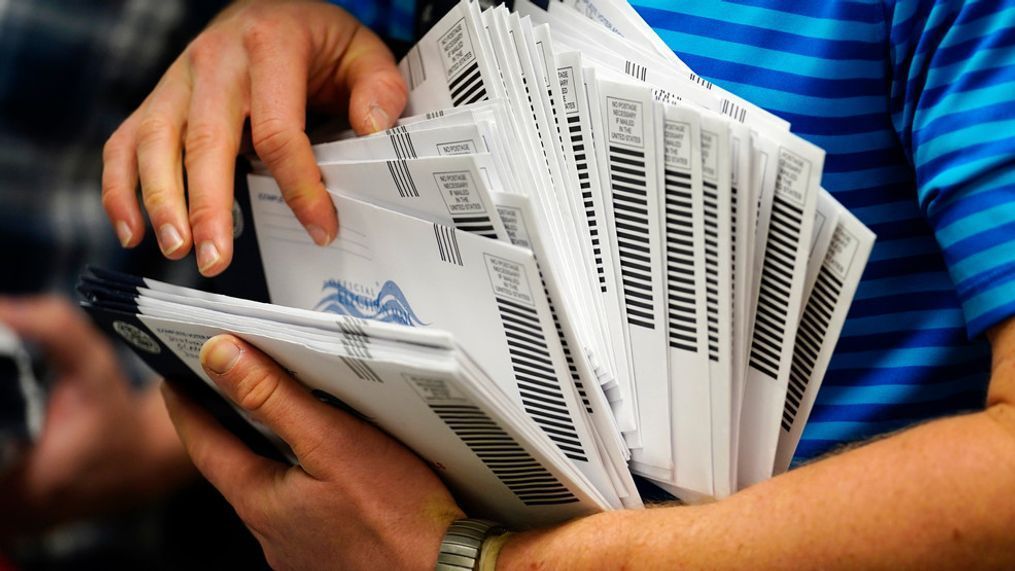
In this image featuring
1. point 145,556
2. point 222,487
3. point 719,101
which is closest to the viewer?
point 719,101

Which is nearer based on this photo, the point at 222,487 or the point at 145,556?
the point at 222,487

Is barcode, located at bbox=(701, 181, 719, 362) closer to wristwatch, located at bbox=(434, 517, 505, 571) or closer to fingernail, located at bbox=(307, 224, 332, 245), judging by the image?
wristwatch, located at bbox=(434, 517, 505, 571)

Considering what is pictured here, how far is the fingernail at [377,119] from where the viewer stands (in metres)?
0.96

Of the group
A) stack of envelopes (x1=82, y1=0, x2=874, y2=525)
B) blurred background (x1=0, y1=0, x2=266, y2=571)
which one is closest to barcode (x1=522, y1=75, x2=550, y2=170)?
stack of envelopes (x1=82, y1=0, x2=874, y2=525)

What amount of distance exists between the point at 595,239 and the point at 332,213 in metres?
0.28

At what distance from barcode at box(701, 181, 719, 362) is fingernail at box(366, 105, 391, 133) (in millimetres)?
371

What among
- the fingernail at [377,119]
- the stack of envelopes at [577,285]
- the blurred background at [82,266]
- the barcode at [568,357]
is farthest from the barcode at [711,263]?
the blurred background at [82,266]

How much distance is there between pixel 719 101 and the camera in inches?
30.3

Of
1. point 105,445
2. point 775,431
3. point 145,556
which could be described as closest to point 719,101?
point 775,431

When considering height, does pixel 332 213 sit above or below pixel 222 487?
above

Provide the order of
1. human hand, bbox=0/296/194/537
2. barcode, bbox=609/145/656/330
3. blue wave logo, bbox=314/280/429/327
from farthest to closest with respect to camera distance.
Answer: human hand, bbox=0/296/194/537
blue wave logo, bbox=314/280/429/327
barcode, bbox=609/145/656/330

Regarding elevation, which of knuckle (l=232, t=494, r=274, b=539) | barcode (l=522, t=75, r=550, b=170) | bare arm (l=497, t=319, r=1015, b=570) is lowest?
knuckle (l=232, t=494, r=274, b=539)

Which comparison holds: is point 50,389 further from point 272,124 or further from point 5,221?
point 272,124

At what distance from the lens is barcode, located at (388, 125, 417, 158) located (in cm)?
87
